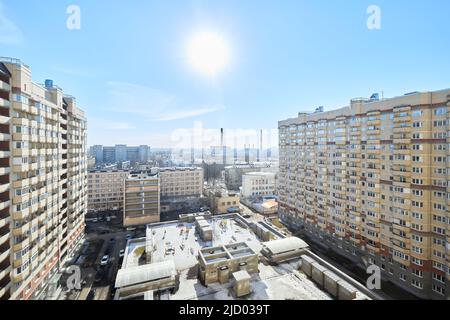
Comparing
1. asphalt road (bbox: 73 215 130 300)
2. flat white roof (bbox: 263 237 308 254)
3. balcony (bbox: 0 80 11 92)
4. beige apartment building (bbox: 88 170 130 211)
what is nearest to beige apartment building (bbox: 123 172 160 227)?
asphalt road (bbox: 73 215 130 300)

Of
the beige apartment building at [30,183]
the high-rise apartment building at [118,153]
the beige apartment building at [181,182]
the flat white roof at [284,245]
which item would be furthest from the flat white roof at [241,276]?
the high-rise apartment building at [118,153]

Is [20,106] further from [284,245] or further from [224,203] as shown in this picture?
[224,203]

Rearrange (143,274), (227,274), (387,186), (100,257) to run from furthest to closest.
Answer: (100,257) → (387,186) → (227,274) → (143,274)

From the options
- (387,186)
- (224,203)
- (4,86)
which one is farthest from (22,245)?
(224,203)
